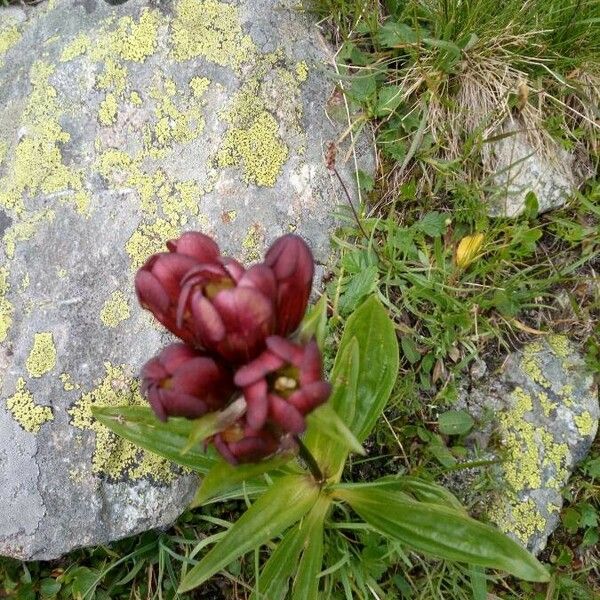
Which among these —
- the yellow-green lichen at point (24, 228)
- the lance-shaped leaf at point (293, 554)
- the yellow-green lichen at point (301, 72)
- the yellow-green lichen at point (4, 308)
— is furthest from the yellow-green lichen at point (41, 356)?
the yellow-green lichen at point (301, 72)

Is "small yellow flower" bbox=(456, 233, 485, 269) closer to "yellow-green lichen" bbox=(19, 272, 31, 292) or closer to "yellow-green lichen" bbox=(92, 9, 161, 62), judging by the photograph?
"yellow-green lichen" bbox=(92, 9, 161, 62)

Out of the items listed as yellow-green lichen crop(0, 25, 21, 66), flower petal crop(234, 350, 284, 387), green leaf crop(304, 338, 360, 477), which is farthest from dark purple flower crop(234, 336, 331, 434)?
yellow-green lichen crop(0, 25, 21, 66)

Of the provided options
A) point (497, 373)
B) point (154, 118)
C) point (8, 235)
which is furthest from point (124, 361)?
point (497, 373)

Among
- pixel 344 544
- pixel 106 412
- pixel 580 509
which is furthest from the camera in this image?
pixel 580 509

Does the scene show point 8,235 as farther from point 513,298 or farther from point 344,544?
point 513,298

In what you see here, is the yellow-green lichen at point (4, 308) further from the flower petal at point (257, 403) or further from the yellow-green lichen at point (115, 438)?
the flower petal at point (257, 403)

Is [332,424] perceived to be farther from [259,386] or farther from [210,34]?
[210,34]
